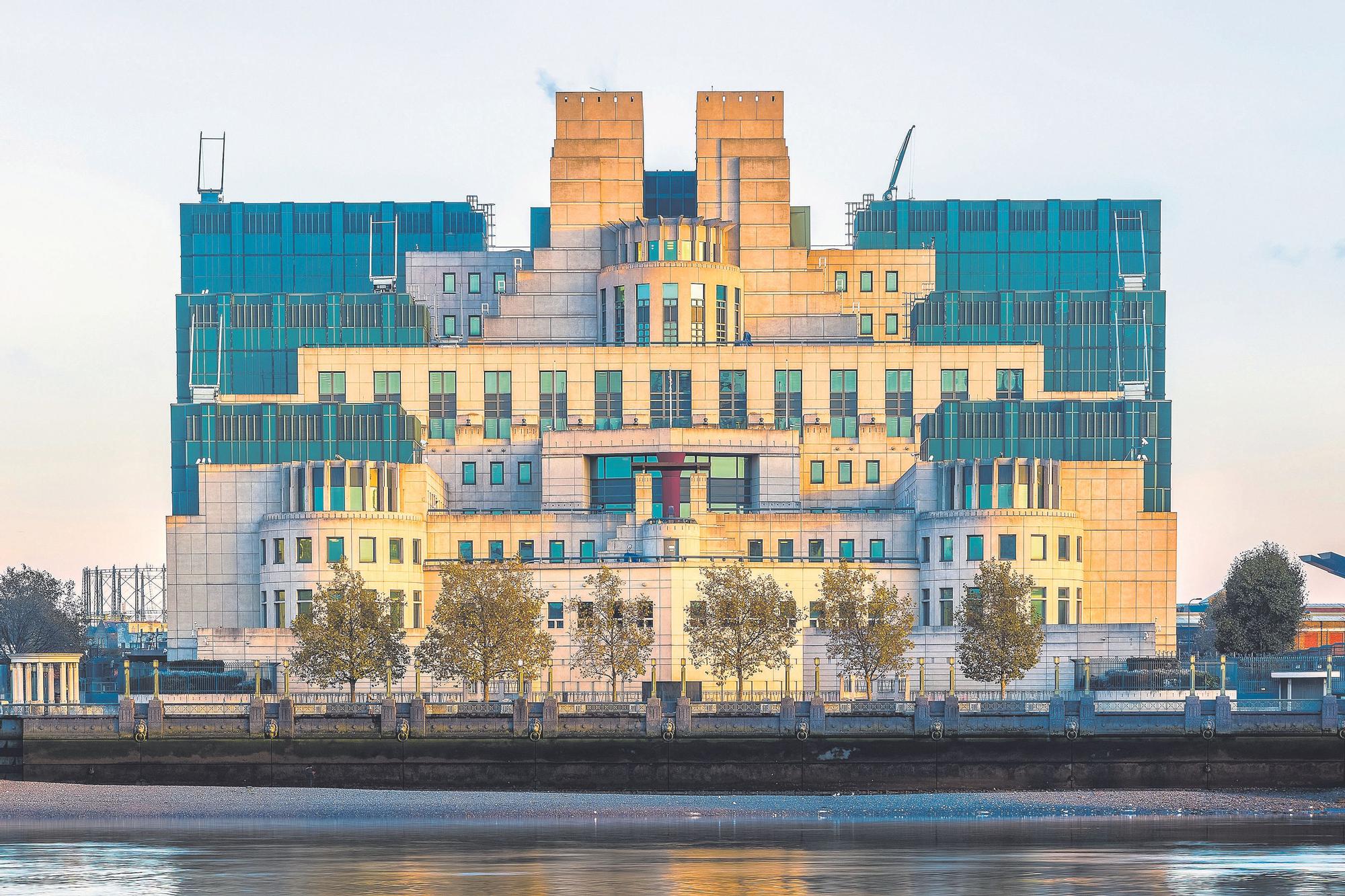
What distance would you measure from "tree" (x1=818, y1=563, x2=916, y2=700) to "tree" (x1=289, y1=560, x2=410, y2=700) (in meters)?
32.5

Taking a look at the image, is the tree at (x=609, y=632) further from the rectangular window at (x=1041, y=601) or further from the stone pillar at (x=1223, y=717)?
the stone pillar at (x=1223, y=717)

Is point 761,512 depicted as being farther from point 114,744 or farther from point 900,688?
point 114,744

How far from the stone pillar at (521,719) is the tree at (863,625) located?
113 ft

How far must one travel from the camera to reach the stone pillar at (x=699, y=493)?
19038 centimetres

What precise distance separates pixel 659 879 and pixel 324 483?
10063 cm

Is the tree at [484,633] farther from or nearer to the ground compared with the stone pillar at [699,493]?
nearer to the ground

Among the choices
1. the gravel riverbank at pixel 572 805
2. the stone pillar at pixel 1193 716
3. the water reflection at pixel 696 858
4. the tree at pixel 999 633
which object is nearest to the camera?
the water reflection at pixel 696 858

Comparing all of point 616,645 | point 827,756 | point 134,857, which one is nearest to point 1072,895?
point 134,857

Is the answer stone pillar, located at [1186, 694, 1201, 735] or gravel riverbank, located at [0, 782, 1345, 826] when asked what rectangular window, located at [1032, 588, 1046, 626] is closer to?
stone pillar, located at [1186, 694, 1201, 735]

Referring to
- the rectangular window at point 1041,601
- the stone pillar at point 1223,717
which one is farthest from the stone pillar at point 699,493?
the stone pillar at point 1223,717

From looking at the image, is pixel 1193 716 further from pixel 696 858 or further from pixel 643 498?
pixel 643 498

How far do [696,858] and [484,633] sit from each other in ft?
199

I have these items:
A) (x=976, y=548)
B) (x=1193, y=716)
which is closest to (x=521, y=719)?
(x=1193, y=716)

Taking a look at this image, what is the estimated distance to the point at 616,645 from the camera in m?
162
